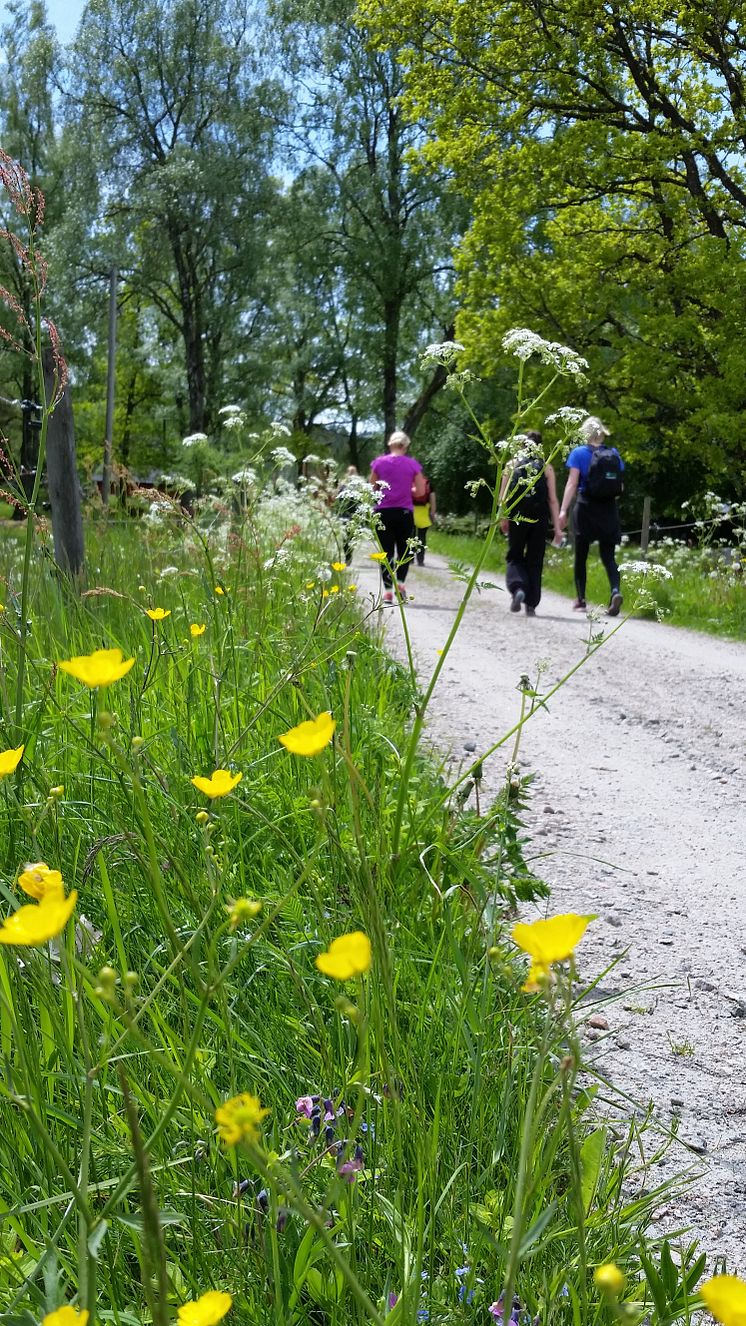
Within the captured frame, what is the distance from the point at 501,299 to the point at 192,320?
15.9m

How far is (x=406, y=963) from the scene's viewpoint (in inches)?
81.0

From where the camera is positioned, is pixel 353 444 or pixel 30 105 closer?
pixel 30 105

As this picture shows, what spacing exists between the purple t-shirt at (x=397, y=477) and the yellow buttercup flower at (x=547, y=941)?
9735mm

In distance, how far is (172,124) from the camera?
30.7 m

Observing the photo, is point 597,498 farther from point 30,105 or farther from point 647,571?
point 30,105

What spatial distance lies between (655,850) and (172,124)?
3236cm

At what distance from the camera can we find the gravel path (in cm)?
216

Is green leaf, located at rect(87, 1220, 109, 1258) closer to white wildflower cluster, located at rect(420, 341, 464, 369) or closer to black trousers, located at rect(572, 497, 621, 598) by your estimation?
white wildflower cluster, located at rect(420, 341, 464, 369)

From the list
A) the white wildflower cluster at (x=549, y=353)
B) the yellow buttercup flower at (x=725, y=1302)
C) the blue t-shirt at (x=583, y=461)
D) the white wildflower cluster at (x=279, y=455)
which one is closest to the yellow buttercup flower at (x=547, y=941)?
the yellow buttercup flower at (x=725, y=1302)

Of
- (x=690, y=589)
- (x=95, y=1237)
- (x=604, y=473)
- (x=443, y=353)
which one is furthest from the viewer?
(x=690, y=589)

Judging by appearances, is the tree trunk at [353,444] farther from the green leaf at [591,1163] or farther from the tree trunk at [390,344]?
the green leaf at [591,1163]

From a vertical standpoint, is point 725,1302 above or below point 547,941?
below

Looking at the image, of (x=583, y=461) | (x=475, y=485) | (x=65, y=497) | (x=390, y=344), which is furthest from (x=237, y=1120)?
(x=390, y=344)

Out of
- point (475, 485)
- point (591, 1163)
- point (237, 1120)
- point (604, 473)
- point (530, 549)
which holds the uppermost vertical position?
point (604, 473)
